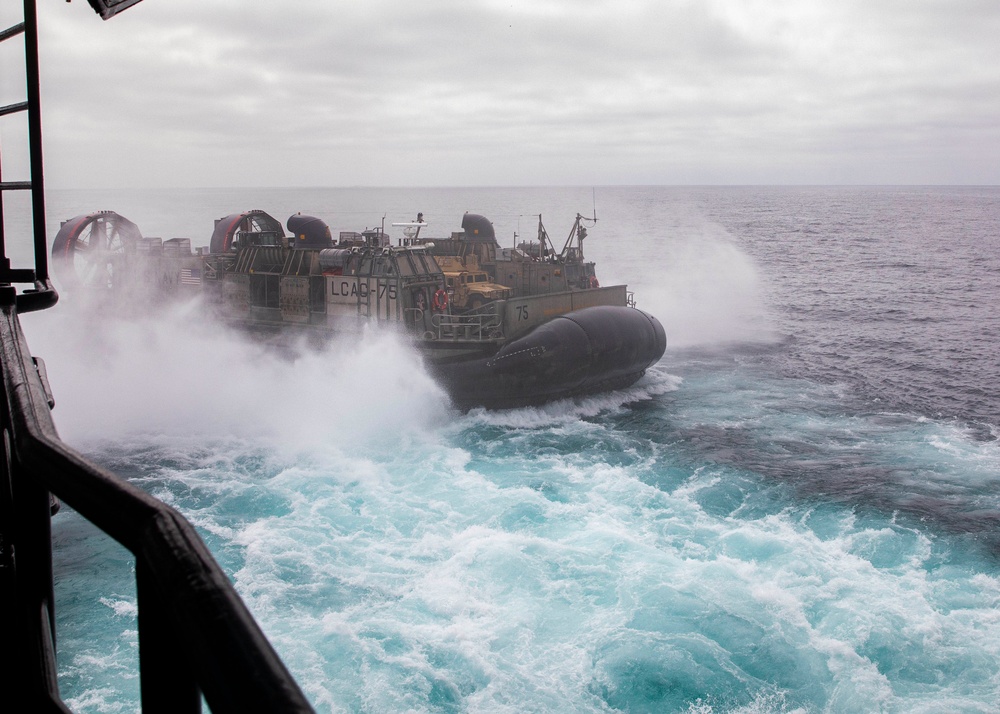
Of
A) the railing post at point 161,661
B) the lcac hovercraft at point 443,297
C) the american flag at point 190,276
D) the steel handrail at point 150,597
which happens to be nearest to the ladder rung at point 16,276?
the steel handrail at point 150,597

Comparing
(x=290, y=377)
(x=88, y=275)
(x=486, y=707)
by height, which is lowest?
(x=486, y=707)

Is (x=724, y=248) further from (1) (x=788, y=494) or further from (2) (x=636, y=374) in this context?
(1) (x=788, y=494)

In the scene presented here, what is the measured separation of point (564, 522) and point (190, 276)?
54.6 ft

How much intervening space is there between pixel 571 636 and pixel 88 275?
2589 centimetres

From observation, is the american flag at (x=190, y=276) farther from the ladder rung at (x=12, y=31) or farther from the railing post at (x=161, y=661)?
the railing post at (x=161, y=661)

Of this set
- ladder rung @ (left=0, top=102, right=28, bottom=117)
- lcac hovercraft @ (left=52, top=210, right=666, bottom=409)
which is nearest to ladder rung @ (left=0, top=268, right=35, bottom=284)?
ladder rung @ (left=0, top=102, right=28, bottom=117)

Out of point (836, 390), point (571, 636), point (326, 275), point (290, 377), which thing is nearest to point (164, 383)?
point (290, 377)

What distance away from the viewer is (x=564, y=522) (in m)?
15.4

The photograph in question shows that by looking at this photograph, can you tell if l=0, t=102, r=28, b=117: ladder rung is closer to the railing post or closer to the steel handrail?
the steel handrail

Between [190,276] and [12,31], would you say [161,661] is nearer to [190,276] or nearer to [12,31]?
[12,31]

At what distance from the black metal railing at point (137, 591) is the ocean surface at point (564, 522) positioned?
333 inches

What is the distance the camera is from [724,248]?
6656cm

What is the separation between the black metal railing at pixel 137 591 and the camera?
3.35 feet

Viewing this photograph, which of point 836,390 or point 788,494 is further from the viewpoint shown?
point 836,390
